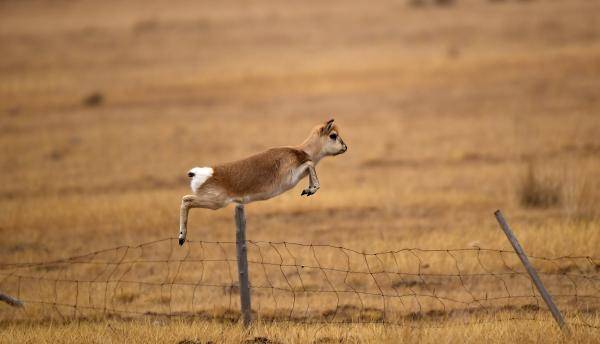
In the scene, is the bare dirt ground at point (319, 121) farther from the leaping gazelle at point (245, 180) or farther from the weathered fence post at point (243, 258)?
the leaping gazelle at point (245, 180)

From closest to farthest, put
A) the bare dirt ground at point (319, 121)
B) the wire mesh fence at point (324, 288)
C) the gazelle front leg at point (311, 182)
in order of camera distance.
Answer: the gazelle front leg at point (311, 182)
the wire mesh fence at point (324, 288)
the bare dirt ground at point (319, 121)

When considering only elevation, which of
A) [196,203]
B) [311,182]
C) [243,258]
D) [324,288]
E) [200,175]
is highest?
[200,175]

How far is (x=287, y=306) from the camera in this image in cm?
1036

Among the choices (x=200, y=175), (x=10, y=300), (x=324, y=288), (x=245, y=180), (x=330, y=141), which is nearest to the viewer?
(x=200, y=175)

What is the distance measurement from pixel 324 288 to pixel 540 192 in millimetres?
5703

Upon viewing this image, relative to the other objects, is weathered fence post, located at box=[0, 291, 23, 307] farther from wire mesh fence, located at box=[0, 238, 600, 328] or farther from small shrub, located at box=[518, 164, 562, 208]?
small shrub, located at box=[518, 164, 562, 208]

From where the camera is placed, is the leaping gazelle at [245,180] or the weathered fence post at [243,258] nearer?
the leaping gazelle at [245,180]

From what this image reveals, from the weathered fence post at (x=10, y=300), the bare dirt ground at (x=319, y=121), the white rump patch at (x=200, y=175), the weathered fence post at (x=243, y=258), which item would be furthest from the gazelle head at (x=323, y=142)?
the weathered fence post at (x=10, y=300)

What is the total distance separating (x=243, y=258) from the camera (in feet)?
28.3

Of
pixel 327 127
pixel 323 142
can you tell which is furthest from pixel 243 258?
pixel 327 127

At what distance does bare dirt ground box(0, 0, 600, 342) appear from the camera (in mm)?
13766

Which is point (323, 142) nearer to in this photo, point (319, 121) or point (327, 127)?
point (327, 127)

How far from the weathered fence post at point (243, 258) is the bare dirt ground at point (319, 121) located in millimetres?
246

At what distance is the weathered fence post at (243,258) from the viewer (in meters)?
8.48
